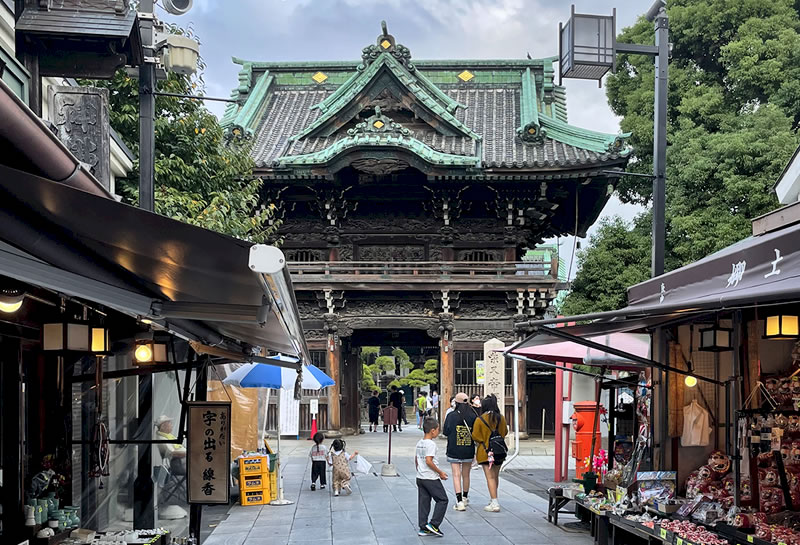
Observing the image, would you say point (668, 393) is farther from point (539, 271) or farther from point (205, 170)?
point (539, 271)

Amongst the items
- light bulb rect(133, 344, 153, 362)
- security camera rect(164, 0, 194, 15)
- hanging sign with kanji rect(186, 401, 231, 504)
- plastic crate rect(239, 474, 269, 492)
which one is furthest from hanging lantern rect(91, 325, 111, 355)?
plastic crate rect(239, 474, 269, 492)

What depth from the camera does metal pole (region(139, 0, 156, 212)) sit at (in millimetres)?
9938

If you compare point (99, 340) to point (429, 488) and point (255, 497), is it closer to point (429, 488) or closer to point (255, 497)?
point (429, 488)

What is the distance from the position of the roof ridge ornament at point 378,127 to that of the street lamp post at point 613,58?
503 inches

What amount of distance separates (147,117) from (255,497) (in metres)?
7.42

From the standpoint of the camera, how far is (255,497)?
15.0 meters

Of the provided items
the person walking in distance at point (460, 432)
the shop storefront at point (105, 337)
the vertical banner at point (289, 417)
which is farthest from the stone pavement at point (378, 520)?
the vertical banner at point (289, 417)

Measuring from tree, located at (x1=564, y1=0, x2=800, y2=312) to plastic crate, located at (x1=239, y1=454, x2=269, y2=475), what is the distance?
13.1 meters

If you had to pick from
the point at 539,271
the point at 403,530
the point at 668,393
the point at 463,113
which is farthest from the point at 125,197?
the point at 463,113

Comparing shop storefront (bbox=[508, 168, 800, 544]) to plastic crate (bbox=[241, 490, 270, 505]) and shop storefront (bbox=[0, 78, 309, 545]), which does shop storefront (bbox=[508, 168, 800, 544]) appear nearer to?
shop storefront (bbox=[0, 78, 309, 545])

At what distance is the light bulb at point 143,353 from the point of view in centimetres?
875

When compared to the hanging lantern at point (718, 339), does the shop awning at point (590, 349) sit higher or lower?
lower

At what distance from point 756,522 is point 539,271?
1838 cm

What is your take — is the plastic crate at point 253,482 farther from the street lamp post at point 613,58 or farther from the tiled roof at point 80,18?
the tiled roof at point 80,18
